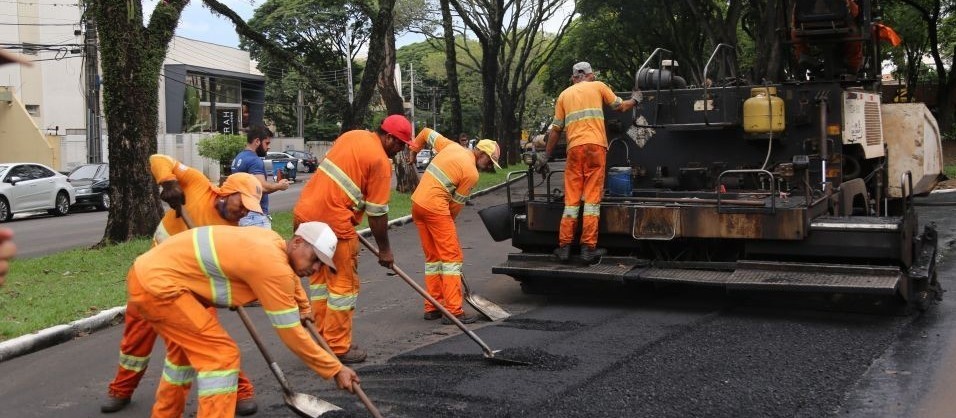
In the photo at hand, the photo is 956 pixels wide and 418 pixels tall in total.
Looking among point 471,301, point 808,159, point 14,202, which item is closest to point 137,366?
point 471,301

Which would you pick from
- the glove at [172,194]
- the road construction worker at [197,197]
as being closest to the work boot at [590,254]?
the road construction worker at [197,197]

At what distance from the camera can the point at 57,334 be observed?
686cm

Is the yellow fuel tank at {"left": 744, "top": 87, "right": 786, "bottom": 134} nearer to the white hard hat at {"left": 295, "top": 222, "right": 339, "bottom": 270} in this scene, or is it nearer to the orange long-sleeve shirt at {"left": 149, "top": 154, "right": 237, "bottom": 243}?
the orange long-sleeve shirt at {"left": 149, "top": 154, "right": 237, "bottom": 243}

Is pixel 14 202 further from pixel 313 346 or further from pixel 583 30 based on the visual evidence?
pixel 583 30

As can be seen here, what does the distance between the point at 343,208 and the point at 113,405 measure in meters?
1.85

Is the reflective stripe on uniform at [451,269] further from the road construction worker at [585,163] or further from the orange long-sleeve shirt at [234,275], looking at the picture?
the orange long-sleeve shirt at [234,275]

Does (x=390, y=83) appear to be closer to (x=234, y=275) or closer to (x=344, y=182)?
(x=344, y=182)

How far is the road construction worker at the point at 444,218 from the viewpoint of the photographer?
725 cm

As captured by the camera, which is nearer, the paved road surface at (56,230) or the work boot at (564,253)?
the work boot at (564,253)

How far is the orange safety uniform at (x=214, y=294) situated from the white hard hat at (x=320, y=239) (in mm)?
132

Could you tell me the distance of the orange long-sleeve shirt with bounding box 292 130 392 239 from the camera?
6066 millimetres

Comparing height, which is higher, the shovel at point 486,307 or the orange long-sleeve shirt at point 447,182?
the orange long-sleeve shirt at point 447,182

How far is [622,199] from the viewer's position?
7.85 m

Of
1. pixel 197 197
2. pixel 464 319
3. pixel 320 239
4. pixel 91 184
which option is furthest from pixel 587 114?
pixel 91 184
